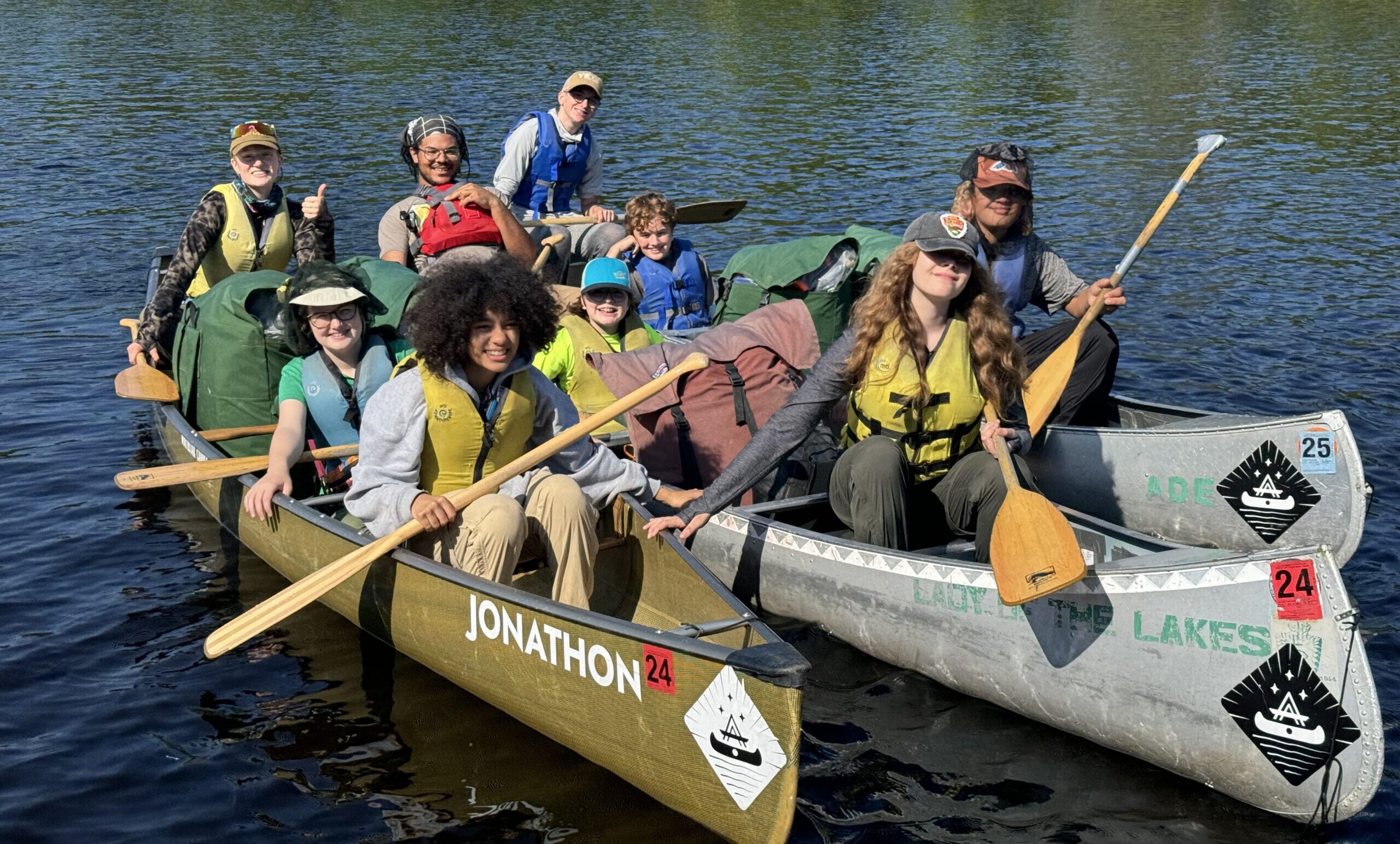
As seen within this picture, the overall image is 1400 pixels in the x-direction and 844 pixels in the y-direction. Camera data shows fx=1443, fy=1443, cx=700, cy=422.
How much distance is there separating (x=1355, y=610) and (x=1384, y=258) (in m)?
8.63

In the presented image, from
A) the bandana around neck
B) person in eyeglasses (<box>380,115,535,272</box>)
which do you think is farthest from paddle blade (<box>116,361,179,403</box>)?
person in eyeglasses (<box>380,115,535,272</box>)

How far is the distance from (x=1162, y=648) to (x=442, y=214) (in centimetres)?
434

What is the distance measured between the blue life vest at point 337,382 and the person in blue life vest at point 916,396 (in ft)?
4.59

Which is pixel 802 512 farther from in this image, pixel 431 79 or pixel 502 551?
pixel 431 79

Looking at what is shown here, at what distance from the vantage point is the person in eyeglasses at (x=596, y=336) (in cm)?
661

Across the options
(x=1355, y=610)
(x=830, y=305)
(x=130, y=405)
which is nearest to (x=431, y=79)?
(x=130, y=405)

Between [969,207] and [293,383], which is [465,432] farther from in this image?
[969,207]

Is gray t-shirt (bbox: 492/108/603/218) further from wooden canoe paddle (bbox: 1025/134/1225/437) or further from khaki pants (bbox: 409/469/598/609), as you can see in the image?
khaki pants (bbox: 409/469/598/609)

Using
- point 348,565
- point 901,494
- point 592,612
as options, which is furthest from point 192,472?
point 901,494

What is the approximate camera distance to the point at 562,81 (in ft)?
67.2

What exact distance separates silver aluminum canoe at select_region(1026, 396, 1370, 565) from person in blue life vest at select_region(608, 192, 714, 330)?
6.91 ft

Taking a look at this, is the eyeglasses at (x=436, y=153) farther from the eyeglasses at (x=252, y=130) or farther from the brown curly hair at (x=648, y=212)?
the brown curly hair at (x=648, y=212)

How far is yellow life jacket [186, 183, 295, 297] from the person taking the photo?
7625 mm

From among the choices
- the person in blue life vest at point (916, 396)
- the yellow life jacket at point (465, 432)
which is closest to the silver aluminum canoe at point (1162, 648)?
the person in blue life vest at point (916, 396)
